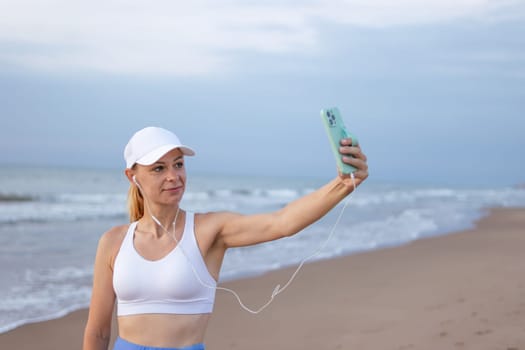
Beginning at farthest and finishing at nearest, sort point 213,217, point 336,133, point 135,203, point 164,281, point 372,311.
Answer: point 372,311 → point 135,203 → point 213,217 → point 164,281 → point 336,133

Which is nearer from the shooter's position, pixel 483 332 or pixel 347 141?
pixel 347 141

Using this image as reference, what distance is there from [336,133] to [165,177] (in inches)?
31.3

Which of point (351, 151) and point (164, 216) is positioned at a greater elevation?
point (351, 151)

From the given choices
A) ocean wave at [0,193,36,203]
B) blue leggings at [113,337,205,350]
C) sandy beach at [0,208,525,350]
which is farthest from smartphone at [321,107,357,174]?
ocean wave at [0,193,36,203]

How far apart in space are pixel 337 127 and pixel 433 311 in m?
5.47

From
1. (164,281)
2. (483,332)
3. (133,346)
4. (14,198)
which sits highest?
(164,281)

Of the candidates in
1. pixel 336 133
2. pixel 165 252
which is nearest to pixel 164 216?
pixel 165 252

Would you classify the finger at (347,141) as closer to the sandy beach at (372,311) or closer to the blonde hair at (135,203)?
the blonde hair at (135,203)

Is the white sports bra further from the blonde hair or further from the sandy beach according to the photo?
the sandy beach

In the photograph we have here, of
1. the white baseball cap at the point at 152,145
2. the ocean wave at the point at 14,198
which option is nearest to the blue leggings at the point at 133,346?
the white baseball cap at the point at 152,145

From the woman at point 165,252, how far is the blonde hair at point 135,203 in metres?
0.10

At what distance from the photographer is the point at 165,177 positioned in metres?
2.55

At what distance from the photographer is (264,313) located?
23.7 feet

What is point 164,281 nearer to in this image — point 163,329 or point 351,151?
point 163,329
